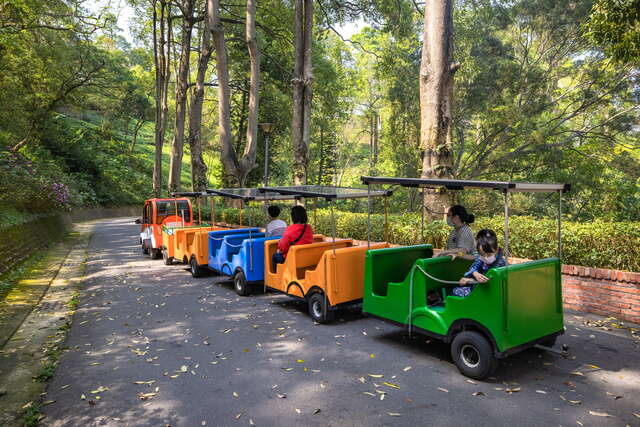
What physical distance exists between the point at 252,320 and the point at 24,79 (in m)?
22.9

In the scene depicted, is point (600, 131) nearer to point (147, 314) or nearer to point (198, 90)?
point (198, 90)

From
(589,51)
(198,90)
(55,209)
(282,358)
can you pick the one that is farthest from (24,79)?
(589,51)

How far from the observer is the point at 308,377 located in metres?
4.19

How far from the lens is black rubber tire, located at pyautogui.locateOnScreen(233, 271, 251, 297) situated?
7.68 metres

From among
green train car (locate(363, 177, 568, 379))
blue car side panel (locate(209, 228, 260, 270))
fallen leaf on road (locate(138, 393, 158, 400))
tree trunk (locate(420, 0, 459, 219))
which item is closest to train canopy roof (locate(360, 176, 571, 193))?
green train car (locate(363, 177, 568, 379))

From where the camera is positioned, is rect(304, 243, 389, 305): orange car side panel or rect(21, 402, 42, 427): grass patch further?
rect(304, 243, 389, 305): orange car side panel

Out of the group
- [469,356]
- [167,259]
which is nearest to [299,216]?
[469,356]

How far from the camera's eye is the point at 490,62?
2016 centimetres

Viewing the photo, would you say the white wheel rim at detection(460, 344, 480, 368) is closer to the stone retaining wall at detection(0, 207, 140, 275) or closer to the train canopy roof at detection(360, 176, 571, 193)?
the train canopy roof at detection(360, 176, 571, 193)

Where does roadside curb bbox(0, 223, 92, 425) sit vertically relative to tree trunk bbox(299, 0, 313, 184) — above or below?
below

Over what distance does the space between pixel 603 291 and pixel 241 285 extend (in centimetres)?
586

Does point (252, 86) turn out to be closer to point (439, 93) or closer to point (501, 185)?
point (439, 93)

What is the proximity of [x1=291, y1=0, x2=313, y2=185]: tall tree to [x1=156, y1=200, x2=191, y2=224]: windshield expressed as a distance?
3.50m

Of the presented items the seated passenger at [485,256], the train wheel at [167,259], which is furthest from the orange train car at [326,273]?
the train wheel at [167,259]
